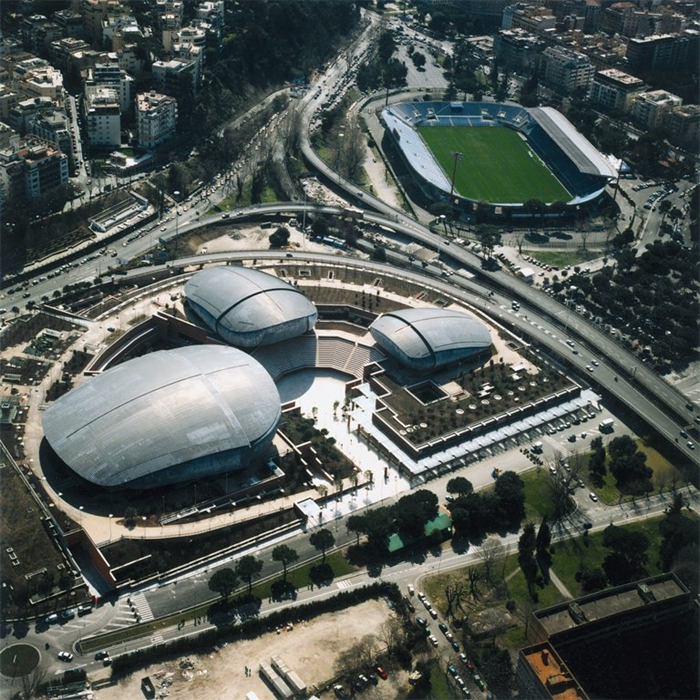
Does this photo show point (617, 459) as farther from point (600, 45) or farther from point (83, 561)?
point (600, 45)

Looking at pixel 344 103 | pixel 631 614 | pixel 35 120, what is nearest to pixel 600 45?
pixel 344 103

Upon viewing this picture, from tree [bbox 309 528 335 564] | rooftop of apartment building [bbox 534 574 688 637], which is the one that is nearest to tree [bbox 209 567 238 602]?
tree [bbox 309 528 335 564]

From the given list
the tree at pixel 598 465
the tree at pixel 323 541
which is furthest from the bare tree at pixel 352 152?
the tree at pixel 323 541

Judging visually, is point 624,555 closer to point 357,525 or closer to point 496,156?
point 357,525

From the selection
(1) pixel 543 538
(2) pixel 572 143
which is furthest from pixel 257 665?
(2) pixel 572 143

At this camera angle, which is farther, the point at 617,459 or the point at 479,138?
the point at 479,138
